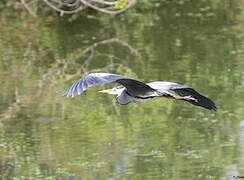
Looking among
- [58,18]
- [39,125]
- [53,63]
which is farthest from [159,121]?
[58,18]

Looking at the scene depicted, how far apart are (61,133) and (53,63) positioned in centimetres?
268

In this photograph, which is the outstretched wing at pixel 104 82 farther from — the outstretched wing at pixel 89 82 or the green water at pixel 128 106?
the green water at pixel 128 106

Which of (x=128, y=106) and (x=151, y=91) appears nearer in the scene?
(x=151, y=91)

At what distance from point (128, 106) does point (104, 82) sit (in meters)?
3.91

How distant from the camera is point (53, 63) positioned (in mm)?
10148

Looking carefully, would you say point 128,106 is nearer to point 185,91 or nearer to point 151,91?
point 185,91

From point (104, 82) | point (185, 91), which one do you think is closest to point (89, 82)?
point (104, 82)

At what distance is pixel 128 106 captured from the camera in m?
8.21

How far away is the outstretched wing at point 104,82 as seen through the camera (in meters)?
4.30

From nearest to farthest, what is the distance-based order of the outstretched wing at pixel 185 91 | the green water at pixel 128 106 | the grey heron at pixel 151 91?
the grey heron at pixel 151 91
the outstretched wing at pixel 185 91
the green water at pixel 128 106

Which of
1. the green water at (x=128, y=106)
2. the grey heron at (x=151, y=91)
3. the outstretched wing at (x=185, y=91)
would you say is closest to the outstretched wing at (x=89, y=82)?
the grey heron at (x=151, y=91)

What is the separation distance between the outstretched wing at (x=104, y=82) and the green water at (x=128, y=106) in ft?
5.29

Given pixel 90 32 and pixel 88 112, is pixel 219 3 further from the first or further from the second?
pixel 88 112

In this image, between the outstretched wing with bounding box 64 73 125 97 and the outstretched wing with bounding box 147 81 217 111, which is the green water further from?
the outstretched wing with bounding box 64 73 125 97
